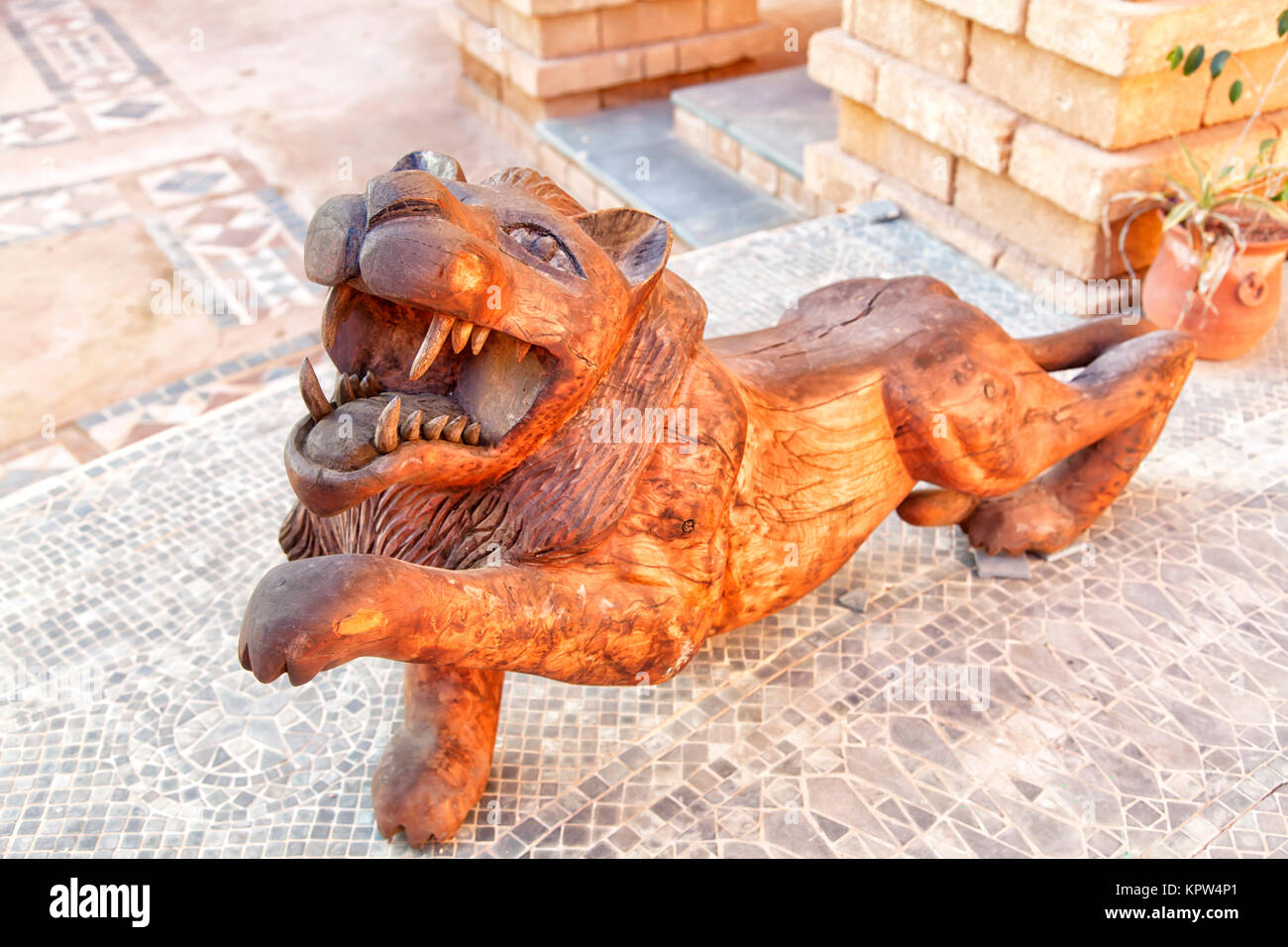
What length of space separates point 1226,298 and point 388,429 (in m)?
3.16

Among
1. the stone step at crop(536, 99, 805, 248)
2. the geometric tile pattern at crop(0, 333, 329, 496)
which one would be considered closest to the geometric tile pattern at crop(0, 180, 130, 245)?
the geometric tile pattern at crop(0, 333, 329, 496)

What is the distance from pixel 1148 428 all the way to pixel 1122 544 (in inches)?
13.6

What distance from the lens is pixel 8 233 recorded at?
6.62 meters

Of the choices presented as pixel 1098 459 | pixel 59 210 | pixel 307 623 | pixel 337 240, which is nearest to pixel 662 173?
pixel 59 210

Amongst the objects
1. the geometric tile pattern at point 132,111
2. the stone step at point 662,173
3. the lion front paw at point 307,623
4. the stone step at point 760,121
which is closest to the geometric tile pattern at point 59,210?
the geometric tile pattern at point 132,111

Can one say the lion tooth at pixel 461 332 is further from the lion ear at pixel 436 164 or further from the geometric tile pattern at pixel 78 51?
the geometric tile pattern at pixel 78 51

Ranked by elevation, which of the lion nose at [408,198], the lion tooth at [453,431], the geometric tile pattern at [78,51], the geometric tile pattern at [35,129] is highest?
the lion nose at [408,198]

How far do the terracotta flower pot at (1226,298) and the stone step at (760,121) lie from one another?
6.79 ft

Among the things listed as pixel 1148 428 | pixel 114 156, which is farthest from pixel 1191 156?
pixel 114 156

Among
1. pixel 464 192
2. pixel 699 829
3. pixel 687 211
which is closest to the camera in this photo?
pixel 464 192

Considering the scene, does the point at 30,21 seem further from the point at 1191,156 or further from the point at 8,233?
the point at 1191,156

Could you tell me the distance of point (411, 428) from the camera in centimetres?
200

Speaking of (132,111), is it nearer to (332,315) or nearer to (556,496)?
(332,315)

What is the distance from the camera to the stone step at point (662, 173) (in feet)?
19.2
